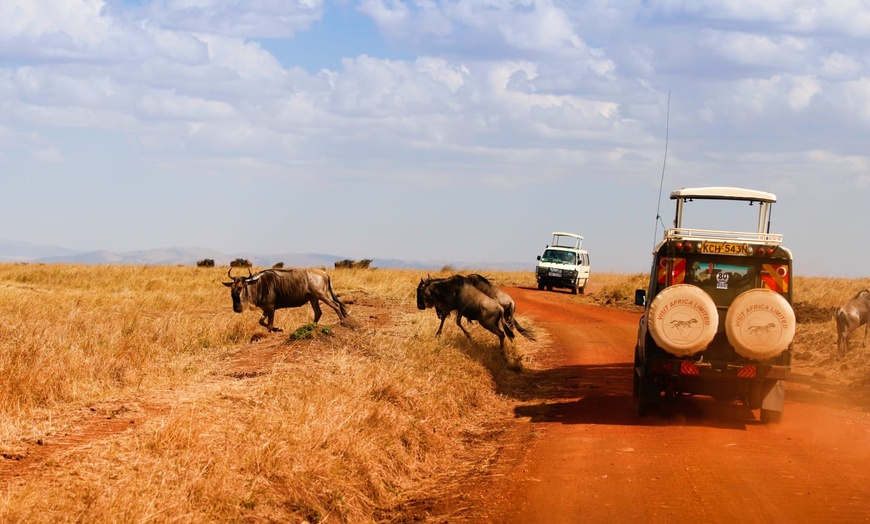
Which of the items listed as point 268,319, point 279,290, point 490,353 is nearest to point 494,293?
point 490,353

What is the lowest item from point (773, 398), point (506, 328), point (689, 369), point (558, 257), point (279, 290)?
point (773, 398)

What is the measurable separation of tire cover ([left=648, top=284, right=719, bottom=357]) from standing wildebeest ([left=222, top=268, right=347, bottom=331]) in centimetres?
1033

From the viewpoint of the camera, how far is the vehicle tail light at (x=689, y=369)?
1223 centimetres

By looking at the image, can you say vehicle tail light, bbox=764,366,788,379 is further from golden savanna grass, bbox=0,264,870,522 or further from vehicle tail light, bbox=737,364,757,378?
golden savanna grass, bbox=0,264,870,522

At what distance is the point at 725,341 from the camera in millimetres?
12469

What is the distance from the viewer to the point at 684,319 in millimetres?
12055

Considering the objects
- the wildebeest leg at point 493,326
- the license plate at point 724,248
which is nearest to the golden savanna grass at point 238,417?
the wildebeest leg at point 493,326

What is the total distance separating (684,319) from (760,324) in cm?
89

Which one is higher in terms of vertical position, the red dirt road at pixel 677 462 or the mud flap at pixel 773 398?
the mud flap at pixel 773 398

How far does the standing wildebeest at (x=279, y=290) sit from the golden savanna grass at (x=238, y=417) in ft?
4.64

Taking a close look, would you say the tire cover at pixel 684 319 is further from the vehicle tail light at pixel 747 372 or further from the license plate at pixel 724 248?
the license plate at pixel 724 248

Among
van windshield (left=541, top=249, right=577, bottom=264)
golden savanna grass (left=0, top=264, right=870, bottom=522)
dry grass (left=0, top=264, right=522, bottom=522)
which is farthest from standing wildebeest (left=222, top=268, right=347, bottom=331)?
van windshield (left=541, top=249, right=577, bottom=264)

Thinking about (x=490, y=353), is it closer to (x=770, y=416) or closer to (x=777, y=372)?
(x=770, y=416)

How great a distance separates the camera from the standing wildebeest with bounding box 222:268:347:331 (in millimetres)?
21125
